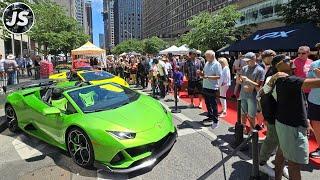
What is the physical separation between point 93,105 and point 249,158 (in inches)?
111

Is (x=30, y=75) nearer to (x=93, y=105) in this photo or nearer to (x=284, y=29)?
(x=284, y=29)

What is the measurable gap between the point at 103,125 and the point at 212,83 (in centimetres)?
364

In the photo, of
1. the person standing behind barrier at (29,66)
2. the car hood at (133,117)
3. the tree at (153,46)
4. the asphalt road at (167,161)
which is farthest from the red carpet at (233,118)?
the tree at (153,46)

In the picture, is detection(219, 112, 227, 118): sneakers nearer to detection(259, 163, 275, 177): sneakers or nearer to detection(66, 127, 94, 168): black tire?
detection(259, 163, 275, 177): sneakers

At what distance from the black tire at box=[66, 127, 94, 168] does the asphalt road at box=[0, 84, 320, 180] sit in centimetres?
14

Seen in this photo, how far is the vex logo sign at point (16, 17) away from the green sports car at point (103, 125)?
85.6 inches

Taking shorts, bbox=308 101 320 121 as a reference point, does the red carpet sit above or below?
below

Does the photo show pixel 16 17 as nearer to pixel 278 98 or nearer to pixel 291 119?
pixel 278 98

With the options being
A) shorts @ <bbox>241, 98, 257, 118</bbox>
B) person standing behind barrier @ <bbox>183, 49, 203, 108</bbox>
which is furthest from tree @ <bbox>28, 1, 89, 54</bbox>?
shorts @ <bbox>241, 98, 257, 118</bbox>

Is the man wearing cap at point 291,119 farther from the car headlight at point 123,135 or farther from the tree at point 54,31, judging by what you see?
the tree at point 54,31

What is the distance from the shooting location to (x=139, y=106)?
6438 millimetres

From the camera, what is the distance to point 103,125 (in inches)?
219

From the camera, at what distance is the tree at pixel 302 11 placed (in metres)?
18.3

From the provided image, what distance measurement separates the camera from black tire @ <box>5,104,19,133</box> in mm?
8219
